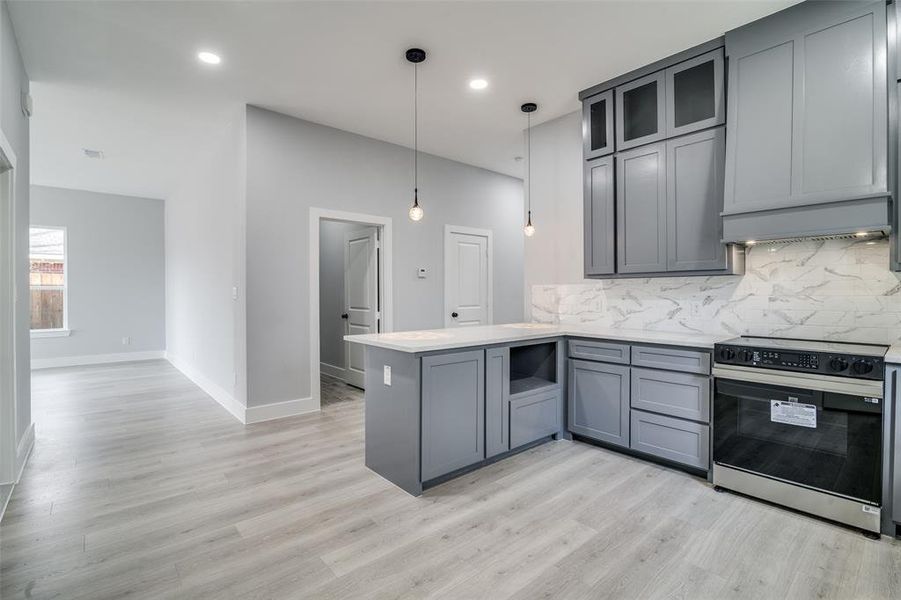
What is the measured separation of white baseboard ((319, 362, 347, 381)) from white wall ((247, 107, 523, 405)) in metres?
1.48

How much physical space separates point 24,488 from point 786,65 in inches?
220

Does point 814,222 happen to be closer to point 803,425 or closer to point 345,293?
point 803,425

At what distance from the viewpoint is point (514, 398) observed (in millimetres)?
3273

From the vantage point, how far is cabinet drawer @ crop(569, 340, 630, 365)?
326 cm

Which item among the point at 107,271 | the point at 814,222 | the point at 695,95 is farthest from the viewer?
the point at 107,271

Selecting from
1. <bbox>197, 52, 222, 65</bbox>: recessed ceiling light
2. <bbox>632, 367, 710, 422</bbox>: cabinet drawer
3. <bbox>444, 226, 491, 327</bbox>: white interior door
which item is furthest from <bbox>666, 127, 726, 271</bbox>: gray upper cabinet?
<bbox>197, 52, 222, 65</bbox>: recessed ceiling light

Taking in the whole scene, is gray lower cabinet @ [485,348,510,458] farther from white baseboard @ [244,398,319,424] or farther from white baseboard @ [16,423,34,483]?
white baseboard @ [16,423,34,483]

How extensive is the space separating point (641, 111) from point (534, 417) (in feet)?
8.58

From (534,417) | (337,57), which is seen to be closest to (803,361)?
(534,417)

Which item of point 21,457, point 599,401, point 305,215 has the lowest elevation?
point 21,457

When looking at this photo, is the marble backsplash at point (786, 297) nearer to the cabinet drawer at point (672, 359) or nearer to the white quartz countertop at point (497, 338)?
the white quartz countertop at point (497, 338)

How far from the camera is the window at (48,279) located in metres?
7.23

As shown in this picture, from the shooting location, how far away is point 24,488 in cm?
281

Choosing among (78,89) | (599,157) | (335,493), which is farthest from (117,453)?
(599,157)
